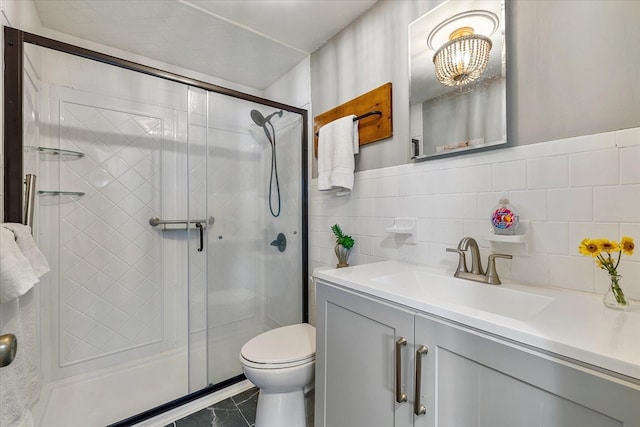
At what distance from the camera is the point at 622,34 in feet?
2.69

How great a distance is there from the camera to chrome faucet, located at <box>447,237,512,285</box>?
1011 mm

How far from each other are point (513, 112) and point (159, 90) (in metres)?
2.27

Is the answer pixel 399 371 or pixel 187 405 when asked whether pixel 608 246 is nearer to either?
pixel 399 371

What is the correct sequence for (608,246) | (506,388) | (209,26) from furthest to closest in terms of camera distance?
1. (209,26)
2. (608,246)
3. (506,388)

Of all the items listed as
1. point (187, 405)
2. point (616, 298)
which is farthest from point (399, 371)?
point (187, 405)

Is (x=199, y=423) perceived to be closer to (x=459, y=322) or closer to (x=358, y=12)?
(x=459, y=322)

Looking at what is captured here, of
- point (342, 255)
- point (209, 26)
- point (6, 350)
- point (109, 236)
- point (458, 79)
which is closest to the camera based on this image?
point (6, 350)

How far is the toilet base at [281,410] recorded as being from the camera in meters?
1.30

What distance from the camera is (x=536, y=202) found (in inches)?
38.3

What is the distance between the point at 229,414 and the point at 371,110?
1.89m

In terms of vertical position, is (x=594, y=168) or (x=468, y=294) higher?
(x=594, y=168)

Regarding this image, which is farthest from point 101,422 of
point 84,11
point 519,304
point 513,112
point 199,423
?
point 513,112

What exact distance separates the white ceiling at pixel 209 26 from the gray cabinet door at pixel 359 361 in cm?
159

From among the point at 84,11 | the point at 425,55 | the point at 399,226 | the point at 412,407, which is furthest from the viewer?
the point at 84,11
